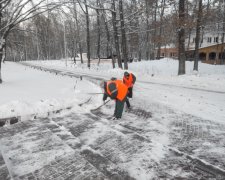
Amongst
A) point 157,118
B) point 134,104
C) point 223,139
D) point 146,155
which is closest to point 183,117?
point 157,118

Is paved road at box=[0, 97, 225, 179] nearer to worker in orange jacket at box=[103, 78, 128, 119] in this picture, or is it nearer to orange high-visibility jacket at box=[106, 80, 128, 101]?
worker in orange jacket at box=[103, 78, 128, 119]

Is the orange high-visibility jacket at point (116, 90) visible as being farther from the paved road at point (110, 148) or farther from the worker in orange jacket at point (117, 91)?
the paved road at point (110, 148)

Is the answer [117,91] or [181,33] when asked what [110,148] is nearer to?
[117,91]

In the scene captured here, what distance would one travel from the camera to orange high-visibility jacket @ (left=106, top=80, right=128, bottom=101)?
7195mm

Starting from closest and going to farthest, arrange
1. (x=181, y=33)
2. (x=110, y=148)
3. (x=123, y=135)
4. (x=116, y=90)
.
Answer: (x=110, y=148) < (x=123, y=135) < (x=116, y=90) < (x=181, y=33)

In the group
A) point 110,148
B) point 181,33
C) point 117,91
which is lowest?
point 110,148

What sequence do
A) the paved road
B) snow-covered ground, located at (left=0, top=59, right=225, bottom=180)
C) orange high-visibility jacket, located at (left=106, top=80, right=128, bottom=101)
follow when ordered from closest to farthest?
the paved road, snow-covered ground, located at (left=0, top=59, right=225, bottom=180), orange high-visibility jacket, located at (left=106, top=80, right=128, bottom=101)

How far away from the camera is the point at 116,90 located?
7238 millimetres

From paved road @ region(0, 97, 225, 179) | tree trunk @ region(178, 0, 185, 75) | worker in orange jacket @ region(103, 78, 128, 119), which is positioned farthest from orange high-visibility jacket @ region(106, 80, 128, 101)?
tree trunk @ region(178, 0, 185, 75)

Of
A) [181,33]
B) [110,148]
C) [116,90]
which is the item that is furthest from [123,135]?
[181,33]

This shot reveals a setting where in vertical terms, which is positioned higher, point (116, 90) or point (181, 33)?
point (181, 33)

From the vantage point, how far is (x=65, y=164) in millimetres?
4500

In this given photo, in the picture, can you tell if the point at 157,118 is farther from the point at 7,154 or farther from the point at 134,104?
the point at 7,154

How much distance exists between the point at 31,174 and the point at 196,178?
3.11 metres
